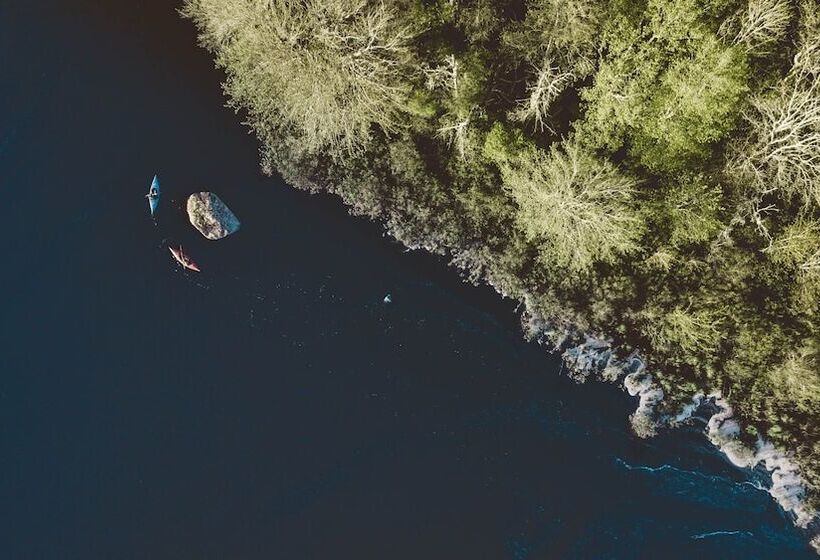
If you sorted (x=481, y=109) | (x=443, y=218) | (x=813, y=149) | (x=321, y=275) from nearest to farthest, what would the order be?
(x=813, y=149), (x=481, y=109), (x=443, y=218), (x=321, y=275)

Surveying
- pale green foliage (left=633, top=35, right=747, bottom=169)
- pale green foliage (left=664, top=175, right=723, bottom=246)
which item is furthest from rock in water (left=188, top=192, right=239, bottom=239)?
pale green foliage (left=664, top=175, right=723, bottom=246)

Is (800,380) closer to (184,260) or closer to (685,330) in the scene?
(685,330)

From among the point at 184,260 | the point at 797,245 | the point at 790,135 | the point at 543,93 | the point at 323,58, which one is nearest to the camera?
the point at 790,135

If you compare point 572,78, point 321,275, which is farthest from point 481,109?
point 321,275

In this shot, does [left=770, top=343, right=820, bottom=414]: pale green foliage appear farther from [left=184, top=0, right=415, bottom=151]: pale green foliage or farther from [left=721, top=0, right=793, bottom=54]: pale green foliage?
[left=184, top=0, right=415, bottom=151]: pale green foliage

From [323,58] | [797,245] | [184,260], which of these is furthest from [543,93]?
[184,260]

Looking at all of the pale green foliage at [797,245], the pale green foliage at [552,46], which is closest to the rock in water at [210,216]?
the pale green foliage at [552,46]

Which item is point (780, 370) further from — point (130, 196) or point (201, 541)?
point (130, 196)
